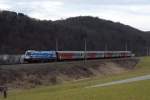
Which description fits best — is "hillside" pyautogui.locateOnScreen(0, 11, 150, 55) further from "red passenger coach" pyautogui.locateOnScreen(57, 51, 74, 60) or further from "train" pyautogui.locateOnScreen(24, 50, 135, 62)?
"red passenger coach" pyautogui.locateOnScreen(57, 51, 74, 60)

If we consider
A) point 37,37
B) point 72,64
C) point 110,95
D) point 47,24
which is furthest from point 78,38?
point 110,95

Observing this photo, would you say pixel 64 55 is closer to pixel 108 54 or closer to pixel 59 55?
pixel 59 55

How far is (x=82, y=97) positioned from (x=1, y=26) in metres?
110

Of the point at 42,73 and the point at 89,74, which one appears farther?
the point at 89,74

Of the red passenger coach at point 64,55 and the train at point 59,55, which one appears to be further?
the red passenger coach at point 64,55

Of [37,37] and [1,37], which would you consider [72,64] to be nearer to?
[1,37]

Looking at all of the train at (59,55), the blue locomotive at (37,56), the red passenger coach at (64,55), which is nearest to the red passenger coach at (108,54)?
the train at (59,55)

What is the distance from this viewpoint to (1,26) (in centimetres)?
12812

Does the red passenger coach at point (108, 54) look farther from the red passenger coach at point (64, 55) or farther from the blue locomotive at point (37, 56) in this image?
the blue locomotive at point (37, 56)

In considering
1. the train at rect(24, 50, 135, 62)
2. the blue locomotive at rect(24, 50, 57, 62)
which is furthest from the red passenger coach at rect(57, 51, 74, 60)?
the blue locomotive at rect(24, 50, 57, 62)

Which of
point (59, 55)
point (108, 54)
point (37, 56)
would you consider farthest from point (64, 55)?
point (108, 54)

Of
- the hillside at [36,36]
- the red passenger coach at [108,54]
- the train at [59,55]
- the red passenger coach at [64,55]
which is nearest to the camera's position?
the train at [59,55]

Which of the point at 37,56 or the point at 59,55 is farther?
the point at 59,55

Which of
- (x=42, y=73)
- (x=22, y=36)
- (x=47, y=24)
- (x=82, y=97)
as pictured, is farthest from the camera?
(x=47, y=24)
